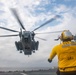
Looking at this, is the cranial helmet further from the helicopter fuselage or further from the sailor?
the helicopter fuselage

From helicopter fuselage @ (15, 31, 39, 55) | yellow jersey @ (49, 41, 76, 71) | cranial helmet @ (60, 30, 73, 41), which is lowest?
yellow jersey @ (49, 41, 76, 71)

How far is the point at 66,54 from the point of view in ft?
24.1

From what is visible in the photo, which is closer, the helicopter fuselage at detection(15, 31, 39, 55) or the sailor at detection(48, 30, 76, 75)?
the sailor at detection(48, 30, 76, 75)

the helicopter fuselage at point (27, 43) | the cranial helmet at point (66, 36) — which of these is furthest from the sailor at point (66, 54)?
the helicopter fuselage at point (27, 43)

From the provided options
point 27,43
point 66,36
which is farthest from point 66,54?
point 27,43

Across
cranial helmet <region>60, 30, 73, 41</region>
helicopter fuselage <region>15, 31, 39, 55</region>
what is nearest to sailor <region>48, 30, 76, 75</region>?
cranial helmet <region>60, 30, 73, 41</region>

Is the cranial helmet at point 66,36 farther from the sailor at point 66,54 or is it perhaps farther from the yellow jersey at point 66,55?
the yellow jersey at point 66,55

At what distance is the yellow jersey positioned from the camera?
7.14 m

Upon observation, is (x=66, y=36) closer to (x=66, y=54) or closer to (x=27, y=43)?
(x=66, y=54)

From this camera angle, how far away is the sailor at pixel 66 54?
23.3 ft

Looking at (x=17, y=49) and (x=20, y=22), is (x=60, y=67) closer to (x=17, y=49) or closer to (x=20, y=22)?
(x=17, y=49)

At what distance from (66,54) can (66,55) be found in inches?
1.3

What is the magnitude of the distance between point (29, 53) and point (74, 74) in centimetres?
3588

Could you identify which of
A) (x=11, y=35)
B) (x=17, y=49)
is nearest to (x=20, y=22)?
(x=11, y=35)
